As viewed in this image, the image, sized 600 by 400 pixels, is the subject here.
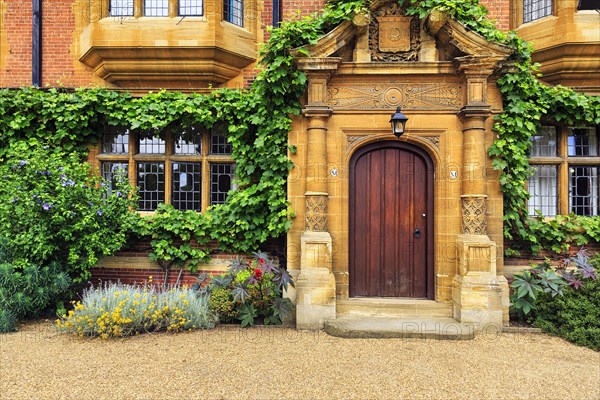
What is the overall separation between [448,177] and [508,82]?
69.1 inches

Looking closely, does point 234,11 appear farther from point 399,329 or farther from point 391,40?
point 399,329

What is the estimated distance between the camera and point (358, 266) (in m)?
6.12

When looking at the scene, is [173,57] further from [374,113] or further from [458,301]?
[458,301]

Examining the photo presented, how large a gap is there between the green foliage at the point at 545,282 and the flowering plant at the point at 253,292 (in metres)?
3.51

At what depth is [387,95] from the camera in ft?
19.6

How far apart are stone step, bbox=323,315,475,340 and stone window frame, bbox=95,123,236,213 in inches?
132

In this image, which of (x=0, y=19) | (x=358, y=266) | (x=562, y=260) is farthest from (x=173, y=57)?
(x=562, y=260)

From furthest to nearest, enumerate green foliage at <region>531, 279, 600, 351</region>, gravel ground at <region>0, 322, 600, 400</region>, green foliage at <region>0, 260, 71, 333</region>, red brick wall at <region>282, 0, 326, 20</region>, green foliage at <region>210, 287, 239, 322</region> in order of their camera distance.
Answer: red brick wall at <region>282, 0, 326, 20</region>, green foliage at <region>210, 287, 239, 322</region>, green foliage at <region>0, 260, 71, 333</region>, green foliage at <region>531, 279, 600, 351</region>, gravel ground at <region>0, 322, 600, 400</region>

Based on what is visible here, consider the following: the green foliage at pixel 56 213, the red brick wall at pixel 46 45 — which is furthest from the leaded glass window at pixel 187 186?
the red brick wall at pixel 46 45

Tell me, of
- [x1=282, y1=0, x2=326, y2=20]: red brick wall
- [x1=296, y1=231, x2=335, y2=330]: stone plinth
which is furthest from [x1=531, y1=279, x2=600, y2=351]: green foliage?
[x1=282, y1=0, x2=326, y2=20]: red brick wall

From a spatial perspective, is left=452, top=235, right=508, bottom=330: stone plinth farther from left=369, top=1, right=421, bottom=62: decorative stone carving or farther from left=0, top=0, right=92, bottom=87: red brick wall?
left=0, top=0, right=92, bottom=87: red brick wall

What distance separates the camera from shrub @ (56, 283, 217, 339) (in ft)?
16.2

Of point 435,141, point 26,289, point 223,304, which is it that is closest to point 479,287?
point 435,141

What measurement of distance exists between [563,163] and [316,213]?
16.0 feet
